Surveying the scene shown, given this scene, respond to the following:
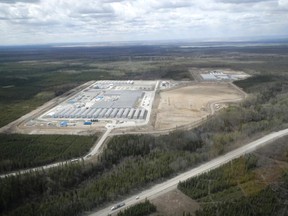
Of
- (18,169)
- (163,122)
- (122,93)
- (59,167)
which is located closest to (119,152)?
(59,167)

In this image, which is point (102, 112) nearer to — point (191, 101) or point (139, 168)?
point (191, 101)

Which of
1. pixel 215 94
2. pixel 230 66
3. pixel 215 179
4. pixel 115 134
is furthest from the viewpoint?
pixel 230 66

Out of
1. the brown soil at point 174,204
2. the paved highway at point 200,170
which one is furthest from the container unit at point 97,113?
the brown soil at point 174,204

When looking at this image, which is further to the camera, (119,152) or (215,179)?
(119,152)

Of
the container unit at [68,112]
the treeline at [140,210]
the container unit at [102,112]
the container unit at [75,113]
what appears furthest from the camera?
the container unit at [75,113]

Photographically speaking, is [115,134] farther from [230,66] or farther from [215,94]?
[230,66]

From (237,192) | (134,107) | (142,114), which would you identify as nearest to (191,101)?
(134,107)

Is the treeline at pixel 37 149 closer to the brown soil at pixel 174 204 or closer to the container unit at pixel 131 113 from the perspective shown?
the container unit at pixel 131 113

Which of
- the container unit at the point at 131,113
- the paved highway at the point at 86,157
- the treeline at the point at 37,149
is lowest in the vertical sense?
the paved highway at the point at 86,157
